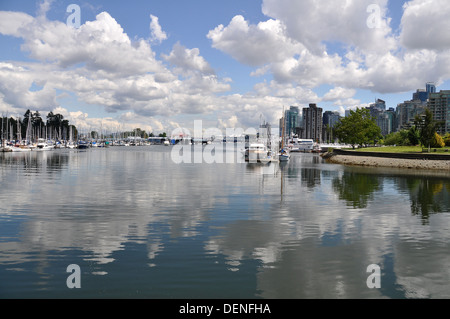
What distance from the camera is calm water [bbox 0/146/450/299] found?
16688 mm

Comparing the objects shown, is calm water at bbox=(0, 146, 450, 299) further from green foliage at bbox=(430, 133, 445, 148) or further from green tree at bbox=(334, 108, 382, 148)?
green tree at bbox=(334, 108, 382, 148)

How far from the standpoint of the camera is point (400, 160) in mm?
102750

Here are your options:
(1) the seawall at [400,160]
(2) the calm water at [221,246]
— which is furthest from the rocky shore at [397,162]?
(2) the calm water at [221,246]

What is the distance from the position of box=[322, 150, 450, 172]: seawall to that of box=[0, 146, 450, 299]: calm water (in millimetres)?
55858

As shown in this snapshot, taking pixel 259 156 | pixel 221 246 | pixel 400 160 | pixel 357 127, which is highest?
pixel 357 127

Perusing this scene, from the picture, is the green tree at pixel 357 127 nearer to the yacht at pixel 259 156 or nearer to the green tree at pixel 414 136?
the green tree at pixel 414 136

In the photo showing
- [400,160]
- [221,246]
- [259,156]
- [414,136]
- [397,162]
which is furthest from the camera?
[414,136]

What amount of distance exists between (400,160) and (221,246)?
9266cm

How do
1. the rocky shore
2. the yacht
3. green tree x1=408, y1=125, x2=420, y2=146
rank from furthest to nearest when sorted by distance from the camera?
green tree x1=408, y1=125, x2=420, y2=146 → the yacht → the rocky shore

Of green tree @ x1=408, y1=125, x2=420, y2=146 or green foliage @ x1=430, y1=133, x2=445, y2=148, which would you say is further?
green tree @ x1=408, y1=125, x2=420, y2=146

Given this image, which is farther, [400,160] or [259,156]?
[259,156]

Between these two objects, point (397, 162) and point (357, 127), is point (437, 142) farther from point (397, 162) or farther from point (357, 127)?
point (357, 127)

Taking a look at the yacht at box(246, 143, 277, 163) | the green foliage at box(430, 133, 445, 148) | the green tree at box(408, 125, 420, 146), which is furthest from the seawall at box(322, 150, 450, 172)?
the green tree at box(408, 125, 420, 146)

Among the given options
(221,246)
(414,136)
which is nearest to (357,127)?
(414,136)
